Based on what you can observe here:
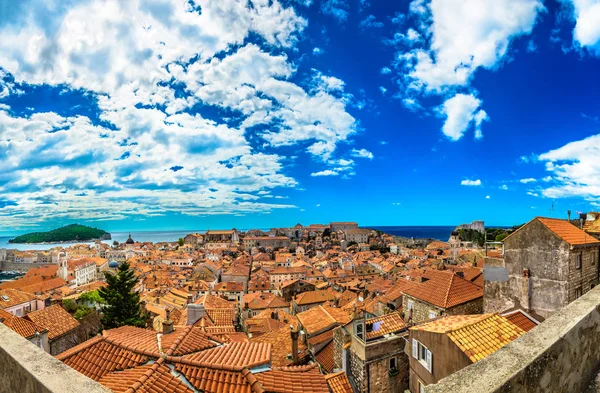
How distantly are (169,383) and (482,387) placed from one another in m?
5.19

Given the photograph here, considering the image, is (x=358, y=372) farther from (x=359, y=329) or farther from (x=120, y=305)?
(x=120, y=305)

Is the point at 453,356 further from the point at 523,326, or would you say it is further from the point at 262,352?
the point at 262,352

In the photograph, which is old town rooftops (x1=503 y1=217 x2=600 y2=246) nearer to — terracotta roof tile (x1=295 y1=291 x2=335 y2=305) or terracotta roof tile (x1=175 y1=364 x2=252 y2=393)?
terracotta roof tile (x1=175 y1=364 x2=252 y2=393)

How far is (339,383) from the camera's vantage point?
41.8 ft

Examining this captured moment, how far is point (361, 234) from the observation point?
512 ft

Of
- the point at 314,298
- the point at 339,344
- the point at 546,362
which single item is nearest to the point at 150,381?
the point at 546,362

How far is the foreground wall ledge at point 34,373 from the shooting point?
2072 mm

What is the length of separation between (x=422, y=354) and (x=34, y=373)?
1054 centimetres

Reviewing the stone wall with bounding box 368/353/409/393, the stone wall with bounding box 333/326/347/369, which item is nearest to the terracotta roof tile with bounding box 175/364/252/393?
the stone wall with bounding box 368/353/409/393

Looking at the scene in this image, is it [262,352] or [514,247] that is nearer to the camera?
[262,352]

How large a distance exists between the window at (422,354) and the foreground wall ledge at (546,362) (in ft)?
26.1

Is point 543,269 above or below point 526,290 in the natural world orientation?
above

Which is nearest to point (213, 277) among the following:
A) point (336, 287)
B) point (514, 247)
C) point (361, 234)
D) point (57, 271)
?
point (336, 287)

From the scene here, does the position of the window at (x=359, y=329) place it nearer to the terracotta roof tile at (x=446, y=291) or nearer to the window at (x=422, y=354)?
the window at (x=422, y=354)
